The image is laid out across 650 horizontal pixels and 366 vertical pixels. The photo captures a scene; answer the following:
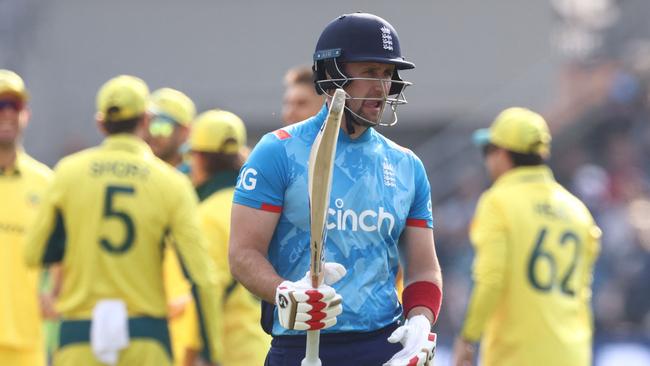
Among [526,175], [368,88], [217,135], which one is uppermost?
[217,135]

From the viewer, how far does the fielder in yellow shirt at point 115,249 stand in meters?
8.38

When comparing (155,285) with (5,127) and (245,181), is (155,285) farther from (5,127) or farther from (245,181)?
(245,181)

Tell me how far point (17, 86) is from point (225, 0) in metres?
16.8

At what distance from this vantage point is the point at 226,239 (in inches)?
373

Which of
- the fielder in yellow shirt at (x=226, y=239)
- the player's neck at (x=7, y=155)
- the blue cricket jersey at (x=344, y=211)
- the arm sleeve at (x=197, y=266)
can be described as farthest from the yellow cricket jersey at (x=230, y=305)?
the blue cricket jersey at (x=344, y=211)

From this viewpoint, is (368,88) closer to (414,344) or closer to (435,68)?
(414,344)

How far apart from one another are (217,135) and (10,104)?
4.39 feet

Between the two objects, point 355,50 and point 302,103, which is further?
point 302,103

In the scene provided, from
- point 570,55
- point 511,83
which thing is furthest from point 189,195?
point 511,83

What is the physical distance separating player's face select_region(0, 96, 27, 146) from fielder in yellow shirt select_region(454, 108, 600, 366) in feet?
10.0

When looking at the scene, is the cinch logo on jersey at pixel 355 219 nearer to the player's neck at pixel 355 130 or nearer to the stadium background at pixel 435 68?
the player's neck at pixel 355 130

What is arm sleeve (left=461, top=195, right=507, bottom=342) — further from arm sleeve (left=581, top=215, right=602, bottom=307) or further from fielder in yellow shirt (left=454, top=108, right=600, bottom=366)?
arm sleeve (left=581, top=215, right=602, bottom=307)

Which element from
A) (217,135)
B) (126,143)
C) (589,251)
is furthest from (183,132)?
(589,251)

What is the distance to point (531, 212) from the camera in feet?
32.1
